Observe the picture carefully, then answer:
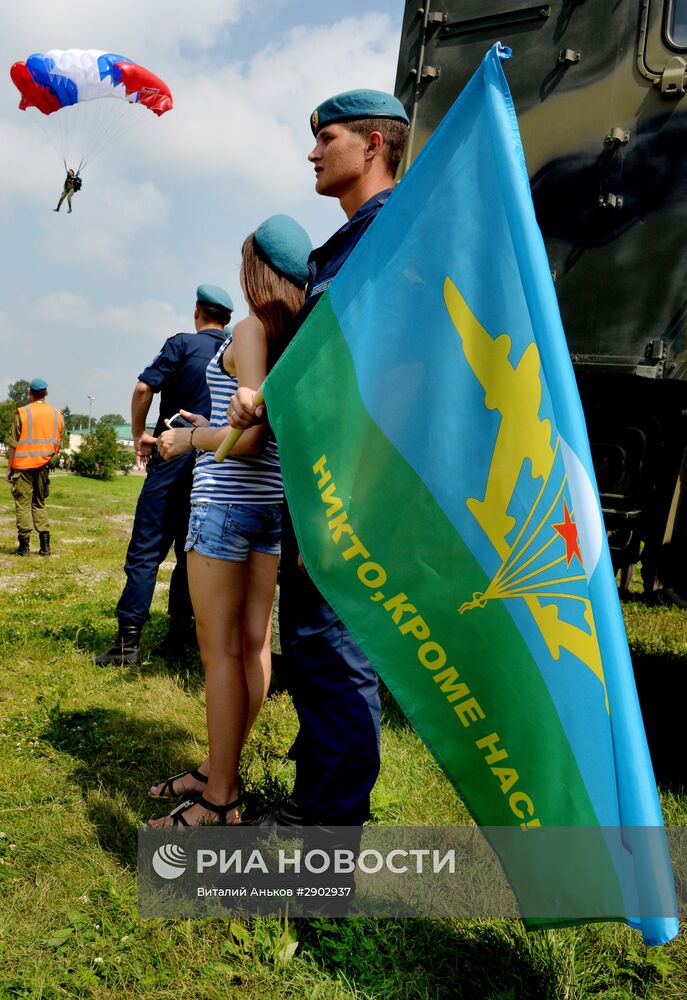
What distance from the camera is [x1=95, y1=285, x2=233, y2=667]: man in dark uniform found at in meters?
4.93

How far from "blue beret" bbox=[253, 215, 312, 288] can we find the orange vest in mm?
8619

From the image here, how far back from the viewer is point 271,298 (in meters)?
2.57

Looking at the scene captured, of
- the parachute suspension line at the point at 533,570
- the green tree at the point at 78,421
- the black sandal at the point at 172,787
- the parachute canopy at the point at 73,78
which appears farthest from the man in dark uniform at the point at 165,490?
the green tree at the point at 78,421

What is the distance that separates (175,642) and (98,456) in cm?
2880

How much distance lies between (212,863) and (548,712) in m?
1.35

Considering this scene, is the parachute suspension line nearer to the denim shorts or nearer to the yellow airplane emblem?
the yellow airplane emblem

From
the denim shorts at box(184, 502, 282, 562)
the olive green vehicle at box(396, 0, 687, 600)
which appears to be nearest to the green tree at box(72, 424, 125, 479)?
the olive green vehicle at box(396, 0, 687, 600)

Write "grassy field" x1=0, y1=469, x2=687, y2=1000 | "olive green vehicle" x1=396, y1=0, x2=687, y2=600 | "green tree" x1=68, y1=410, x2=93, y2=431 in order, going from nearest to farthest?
"grassy field" x1=0, y1=469, x2=687, y2=1000 < "olive green vehicle" x1=396, y1=0, x2=687, y2=600 < "green tree" x1=68, y1=410, x2=93, y2=431

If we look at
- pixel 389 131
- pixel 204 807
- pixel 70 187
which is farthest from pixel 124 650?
pixel 70 187

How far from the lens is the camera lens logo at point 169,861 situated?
8.00 ft

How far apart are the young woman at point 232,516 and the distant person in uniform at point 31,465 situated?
26.6ft

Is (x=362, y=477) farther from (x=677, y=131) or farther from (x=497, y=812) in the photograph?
(x=677, y=131)

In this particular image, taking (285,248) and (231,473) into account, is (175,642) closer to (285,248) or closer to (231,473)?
(231,473)

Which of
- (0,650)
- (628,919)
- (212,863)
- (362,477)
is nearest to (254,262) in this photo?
(362,477)
